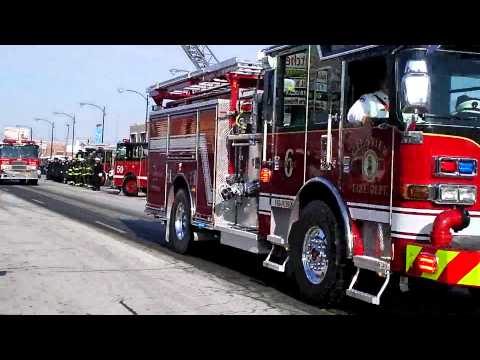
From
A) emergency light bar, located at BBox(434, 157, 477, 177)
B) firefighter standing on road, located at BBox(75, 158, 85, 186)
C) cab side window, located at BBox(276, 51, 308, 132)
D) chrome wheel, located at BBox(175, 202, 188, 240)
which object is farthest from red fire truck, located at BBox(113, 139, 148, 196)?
emergency light bar, located at BBox(434, 157, 477, 177)

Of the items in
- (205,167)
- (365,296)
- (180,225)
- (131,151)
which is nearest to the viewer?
(365,296)

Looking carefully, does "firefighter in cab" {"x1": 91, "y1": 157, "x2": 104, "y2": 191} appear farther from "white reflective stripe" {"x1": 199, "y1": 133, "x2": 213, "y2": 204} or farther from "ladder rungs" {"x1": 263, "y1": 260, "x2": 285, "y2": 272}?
"ladder rungs" {"x1": 263, "y1": 260, "x2": 285, "y2": 272}

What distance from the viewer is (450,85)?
6.11 m

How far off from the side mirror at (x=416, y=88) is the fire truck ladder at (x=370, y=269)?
1.47 m

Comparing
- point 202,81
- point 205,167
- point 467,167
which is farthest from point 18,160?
point 467,167

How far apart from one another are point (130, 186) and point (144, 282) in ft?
78.6

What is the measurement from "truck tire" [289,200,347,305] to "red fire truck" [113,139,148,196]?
2396cm

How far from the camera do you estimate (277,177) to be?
27.0 ft

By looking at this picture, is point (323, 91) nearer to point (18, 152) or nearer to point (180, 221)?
point (180, 221)

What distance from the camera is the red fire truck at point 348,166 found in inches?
231

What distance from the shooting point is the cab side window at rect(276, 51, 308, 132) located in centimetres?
776
